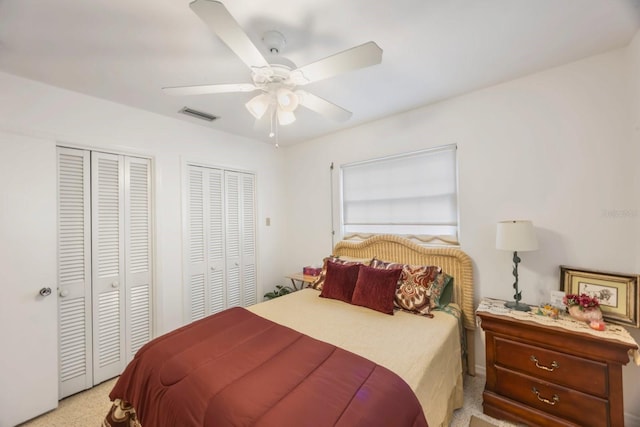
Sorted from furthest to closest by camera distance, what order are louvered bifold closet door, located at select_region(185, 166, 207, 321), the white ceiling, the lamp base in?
louvered bifold closet door, located at select_region(185, 166, 207, 321) < the lamp base < the white ceiling

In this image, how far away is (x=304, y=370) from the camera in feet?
4.30

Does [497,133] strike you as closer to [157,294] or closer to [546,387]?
[546,387]

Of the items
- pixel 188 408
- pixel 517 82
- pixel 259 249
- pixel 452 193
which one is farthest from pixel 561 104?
pixel 259 249

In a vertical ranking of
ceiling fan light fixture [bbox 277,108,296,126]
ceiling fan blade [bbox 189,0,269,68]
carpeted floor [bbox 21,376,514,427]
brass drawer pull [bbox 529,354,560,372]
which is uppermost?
ceiling fan blade [bbox 189,0,269,68]

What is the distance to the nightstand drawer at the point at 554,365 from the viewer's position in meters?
1.51

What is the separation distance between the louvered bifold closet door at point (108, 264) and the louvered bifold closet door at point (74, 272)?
0.16ft

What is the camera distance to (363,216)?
3141mm

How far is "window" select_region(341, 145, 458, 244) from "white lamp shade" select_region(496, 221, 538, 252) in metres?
0.59

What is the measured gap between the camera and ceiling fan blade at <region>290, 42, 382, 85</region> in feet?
3.87

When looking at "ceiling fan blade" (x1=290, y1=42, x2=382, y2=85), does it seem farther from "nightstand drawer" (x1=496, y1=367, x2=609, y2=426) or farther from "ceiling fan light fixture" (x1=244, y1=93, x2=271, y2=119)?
"nightstand drawer" (x1=496, y1=367, x2=609, y2=426)

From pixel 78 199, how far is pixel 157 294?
1134 millimetres

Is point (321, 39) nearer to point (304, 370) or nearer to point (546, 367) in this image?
point (304, 370)

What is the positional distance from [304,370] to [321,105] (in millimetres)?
1617

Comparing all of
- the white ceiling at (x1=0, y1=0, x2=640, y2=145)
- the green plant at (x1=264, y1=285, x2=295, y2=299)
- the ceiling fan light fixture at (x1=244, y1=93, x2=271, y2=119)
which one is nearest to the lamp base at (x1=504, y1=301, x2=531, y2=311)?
the white ceiling at (x1=0, y1=0, x2=640, y2=145)
